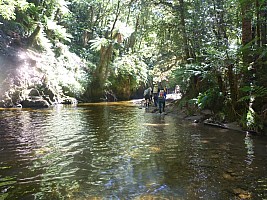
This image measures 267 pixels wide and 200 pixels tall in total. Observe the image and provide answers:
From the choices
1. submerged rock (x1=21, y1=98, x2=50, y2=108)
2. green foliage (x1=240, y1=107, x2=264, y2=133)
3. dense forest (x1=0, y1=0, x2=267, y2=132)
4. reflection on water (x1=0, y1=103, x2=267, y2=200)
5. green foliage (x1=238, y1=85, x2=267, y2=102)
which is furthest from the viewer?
submerged rock (x1=21, y1=98, x2=50, y2=108)

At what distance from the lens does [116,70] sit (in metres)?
31.1

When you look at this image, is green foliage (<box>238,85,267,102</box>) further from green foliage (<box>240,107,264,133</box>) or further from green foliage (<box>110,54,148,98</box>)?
green foliage (<box>110,54,148,98</box>)

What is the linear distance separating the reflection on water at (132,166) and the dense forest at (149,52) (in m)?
2.91

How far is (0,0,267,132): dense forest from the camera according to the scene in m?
10.3

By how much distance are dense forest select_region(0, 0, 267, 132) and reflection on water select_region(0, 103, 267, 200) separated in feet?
9.54

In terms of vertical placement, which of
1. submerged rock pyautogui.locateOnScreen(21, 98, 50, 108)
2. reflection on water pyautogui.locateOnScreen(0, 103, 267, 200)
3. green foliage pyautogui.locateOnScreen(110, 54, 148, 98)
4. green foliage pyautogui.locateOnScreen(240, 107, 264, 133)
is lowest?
reflection on water pyautogui.locateOnScreen(0, 103, 267, 200)

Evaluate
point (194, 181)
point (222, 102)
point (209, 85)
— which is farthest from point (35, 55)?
point (194, 181)

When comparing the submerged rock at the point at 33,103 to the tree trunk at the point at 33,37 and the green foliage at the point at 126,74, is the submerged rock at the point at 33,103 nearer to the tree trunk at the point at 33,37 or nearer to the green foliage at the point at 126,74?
the tree trunk at the point at 33,37

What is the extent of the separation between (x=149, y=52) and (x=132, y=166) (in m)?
23.7

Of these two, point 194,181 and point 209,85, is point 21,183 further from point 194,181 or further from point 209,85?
point 209,85

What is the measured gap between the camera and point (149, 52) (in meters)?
28.1

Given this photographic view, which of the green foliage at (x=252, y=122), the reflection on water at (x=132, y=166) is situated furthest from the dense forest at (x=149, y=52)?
the reflection on water at (x=132, y=166)

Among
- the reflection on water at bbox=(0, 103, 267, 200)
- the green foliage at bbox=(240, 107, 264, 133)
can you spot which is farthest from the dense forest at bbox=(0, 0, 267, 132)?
the reflection on water at bbox=(0, 103, 267, 200)

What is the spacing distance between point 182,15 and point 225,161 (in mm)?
11590
